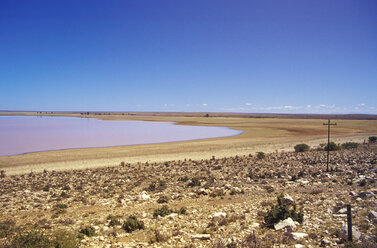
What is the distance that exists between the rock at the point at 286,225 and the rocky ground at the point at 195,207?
29 mm

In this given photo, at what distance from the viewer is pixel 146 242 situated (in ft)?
23.5

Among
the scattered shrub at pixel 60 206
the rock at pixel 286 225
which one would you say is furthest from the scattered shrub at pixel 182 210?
the scattered shrub at pixel 60 206

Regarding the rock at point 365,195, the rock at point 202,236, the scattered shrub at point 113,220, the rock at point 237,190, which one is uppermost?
the rock at point 365,195

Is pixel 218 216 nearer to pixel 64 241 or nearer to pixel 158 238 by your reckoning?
pixel 158 238

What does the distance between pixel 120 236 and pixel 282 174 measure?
1190cm

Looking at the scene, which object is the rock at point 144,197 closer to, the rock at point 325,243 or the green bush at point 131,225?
the green bush at point 131,225

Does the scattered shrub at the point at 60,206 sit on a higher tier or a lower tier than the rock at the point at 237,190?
lower

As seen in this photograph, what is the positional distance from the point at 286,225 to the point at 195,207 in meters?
3.84

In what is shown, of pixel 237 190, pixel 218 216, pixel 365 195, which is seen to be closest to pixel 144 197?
pixel 218 216

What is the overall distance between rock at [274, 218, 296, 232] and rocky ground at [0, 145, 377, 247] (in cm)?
3

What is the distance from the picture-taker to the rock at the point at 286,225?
7375 mm

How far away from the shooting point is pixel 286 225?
744 cm

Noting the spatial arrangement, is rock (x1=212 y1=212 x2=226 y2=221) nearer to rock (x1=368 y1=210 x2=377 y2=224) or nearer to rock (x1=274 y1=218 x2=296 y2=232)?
rock (x1=274 y1=218 x2=296 y2=232)

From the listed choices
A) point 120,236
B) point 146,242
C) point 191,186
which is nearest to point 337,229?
point 146,242
